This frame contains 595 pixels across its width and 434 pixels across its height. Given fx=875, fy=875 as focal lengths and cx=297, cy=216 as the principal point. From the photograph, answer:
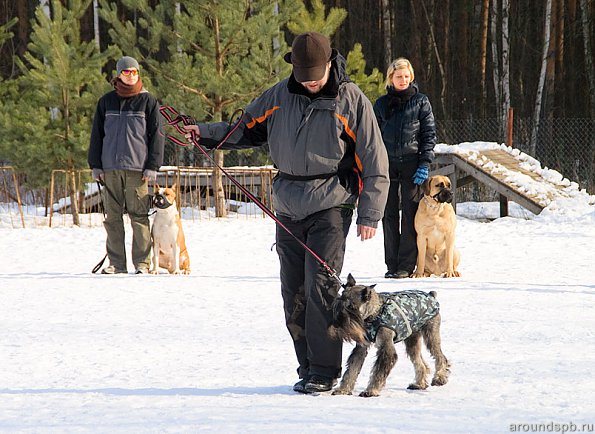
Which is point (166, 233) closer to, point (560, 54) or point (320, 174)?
point (320, 174)

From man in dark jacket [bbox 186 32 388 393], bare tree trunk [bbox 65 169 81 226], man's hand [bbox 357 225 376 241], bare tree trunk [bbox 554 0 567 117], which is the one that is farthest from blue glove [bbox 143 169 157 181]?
bare tree trunk [bbox 554 0 567 117]

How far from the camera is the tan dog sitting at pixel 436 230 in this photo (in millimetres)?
7535

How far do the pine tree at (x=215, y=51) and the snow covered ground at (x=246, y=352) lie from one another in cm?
576

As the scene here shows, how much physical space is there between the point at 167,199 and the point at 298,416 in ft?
16.8

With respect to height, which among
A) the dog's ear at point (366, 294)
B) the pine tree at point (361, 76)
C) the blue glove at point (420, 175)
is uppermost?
the pine tree at point (361, 76)

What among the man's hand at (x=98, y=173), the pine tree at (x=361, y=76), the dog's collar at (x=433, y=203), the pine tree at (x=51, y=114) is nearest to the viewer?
the dog's collar at (x=433, y=203)

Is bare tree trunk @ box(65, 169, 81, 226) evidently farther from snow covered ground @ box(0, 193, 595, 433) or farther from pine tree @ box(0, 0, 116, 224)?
snow covered ground @ box(0, 193, 595, 433)

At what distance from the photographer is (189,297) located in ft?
22.7

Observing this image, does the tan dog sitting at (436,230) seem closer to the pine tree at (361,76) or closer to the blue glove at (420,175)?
the blue glove at (420,175)

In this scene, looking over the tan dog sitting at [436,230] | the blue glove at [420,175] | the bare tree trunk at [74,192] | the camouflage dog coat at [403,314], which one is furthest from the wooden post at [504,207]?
the camouflage dog coat at [403,314]

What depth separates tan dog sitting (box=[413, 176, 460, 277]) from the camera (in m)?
7.54

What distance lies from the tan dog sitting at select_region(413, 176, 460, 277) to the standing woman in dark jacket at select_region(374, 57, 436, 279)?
4.3 inches

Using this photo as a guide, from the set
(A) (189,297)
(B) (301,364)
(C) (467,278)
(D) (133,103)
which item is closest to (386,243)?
(C) (467,278)

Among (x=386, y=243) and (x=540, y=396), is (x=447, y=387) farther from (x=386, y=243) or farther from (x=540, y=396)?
(x=386, y=243)
